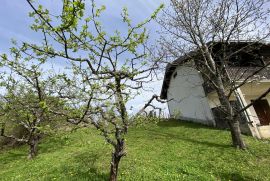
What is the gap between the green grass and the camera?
12.1m

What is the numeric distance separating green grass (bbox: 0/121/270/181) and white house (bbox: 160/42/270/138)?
2.91 m

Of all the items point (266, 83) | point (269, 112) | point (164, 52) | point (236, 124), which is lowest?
point (236, 124)

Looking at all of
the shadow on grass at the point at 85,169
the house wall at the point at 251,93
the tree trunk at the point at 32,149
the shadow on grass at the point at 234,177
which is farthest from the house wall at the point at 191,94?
the tree trunk at the point at 32,149

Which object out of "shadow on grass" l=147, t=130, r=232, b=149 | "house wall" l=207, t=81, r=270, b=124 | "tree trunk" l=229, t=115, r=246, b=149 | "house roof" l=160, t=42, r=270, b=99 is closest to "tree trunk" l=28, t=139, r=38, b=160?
"shadow on grass" l=147, t=130, r=232, b=149

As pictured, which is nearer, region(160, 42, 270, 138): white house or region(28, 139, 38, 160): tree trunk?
region(28, 139, 38, 160): tree trunk

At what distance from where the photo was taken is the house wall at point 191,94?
1022 inches

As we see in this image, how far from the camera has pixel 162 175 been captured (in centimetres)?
1168

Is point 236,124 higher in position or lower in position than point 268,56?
lower

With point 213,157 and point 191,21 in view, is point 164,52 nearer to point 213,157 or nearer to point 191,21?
point 191,21

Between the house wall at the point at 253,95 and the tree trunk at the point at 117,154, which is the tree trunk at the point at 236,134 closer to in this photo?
the house wall at the point at 253,95

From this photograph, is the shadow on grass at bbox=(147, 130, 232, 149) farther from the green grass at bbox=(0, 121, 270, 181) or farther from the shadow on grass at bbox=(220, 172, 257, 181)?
the shadow on grass at bbox=(220, 172, 257, 181)

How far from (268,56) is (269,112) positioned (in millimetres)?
5698

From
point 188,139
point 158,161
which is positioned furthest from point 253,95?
point 158,161

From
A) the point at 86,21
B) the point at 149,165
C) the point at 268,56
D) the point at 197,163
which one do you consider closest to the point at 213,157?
the point at 197,163
